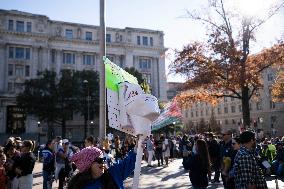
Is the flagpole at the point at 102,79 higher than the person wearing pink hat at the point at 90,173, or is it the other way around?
the flagpole at the point at 102,79

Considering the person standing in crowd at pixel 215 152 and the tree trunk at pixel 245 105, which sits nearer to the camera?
the person standing in crowd at pixel 215 152

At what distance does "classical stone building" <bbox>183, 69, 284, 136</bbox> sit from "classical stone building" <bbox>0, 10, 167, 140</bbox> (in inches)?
726

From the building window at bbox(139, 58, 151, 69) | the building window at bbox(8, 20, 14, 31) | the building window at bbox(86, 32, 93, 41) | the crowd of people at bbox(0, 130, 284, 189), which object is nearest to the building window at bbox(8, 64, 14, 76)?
the building window at bbox(8, 20, 14, 31)

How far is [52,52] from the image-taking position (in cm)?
7244

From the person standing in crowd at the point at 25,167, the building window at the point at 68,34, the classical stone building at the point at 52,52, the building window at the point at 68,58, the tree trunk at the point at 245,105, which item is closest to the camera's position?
the person standing in crowd at the point at 25,167

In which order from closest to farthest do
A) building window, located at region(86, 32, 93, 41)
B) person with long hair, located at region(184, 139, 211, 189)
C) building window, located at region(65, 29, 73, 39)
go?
person with long hair, located at region(184, 139, 211, 189) → building window, located at region(65, 29, 73, 39) → building window, located at region(86, 32, 93, 41)

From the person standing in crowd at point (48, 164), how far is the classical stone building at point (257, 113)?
5263cm

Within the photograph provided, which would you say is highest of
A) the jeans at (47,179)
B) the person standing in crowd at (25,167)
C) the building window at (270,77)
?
the building window at (270,77)

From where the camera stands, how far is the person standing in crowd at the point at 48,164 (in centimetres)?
1164

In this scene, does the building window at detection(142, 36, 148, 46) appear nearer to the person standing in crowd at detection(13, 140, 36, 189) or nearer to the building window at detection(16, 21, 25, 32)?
the building window at detection(16, 21, 25, 32)

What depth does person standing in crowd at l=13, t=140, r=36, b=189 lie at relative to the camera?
8.23 meters

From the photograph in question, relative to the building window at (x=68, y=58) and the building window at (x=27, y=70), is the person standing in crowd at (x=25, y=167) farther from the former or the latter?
the building window at (x=68, y=58)

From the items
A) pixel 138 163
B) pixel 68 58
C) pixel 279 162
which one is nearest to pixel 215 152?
pixel 279 162

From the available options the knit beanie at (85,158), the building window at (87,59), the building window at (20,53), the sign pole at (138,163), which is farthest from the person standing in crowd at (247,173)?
Answer: the building window at (87,59)
